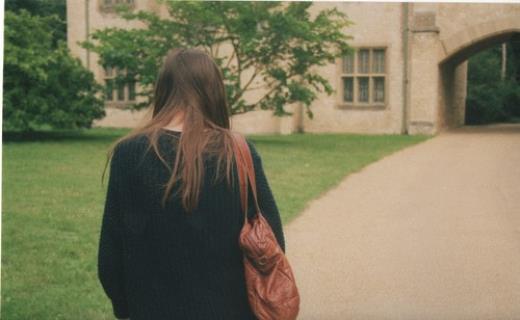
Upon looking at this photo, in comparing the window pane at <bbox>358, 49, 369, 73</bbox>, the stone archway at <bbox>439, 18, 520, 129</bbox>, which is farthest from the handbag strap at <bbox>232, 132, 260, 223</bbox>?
the window pane at <bbox>358, 49, 369, 73</bbox>

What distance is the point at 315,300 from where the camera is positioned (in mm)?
4812

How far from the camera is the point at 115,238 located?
2.33 m

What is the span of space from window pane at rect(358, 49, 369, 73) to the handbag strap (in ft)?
64.6

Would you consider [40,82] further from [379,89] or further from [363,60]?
[379,89]

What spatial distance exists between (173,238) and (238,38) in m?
14.0

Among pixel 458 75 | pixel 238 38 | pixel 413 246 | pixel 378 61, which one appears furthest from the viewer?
pixel 458 75

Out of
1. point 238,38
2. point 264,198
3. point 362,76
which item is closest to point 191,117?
point 264,198

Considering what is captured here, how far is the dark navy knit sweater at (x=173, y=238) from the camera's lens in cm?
221

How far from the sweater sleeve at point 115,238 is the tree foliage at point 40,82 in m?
14.2

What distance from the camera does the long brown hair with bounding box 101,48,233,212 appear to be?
216cm

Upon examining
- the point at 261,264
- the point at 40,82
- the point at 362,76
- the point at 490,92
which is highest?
the point at 362,76

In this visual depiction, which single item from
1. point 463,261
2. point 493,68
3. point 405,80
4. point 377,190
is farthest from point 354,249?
point 493,68

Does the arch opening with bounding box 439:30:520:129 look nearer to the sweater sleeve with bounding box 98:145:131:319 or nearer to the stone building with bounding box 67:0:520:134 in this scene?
the stone building with bounding box 67:0:520:134

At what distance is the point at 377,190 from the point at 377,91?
1235cm
